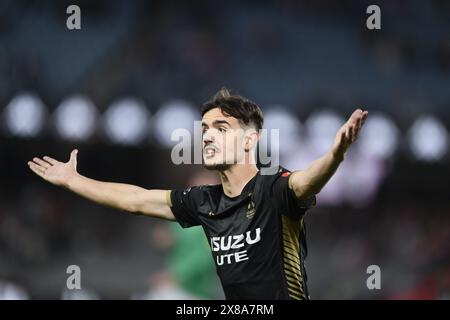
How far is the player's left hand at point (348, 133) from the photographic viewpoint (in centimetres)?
429

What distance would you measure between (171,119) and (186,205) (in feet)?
31.9

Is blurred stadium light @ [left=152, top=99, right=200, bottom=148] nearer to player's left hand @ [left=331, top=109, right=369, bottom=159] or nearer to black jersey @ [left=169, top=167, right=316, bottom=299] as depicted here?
black jersey @ [left=169, top=167, right=316, bottom=299]

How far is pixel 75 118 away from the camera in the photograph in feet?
46.4

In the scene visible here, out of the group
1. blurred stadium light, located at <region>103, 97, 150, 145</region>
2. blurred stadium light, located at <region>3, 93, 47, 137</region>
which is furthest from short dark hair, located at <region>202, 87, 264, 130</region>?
blurred stadium light, located at <region>103, 97, 150, 145</region>

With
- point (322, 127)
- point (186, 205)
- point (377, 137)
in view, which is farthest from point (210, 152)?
point (377, 137)

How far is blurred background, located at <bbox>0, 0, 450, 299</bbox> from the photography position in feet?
46.2

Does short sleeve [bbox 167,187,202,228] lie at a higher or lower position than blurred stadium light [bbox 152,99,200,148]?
lower

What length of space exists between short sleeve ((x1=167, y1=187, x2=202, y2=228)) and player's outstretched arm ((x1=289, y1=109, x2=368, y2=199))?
3.08ft

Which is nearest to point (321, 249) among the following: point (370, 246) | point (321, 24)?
point (370, 246)

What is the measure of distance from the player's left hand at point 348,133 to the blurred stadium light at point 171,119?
34.2 feet

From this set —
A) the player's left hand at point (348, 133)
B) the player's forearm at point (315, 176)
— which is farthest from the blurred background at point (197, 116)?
the player's left hand at point (348, 133)

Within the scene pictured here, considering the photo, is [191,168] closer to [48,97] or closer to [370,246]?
[48,97]

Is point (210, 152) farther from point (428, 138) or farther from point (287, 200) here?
point (428, 138)

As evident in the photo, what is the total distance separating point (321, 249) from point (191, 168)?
3288mm
